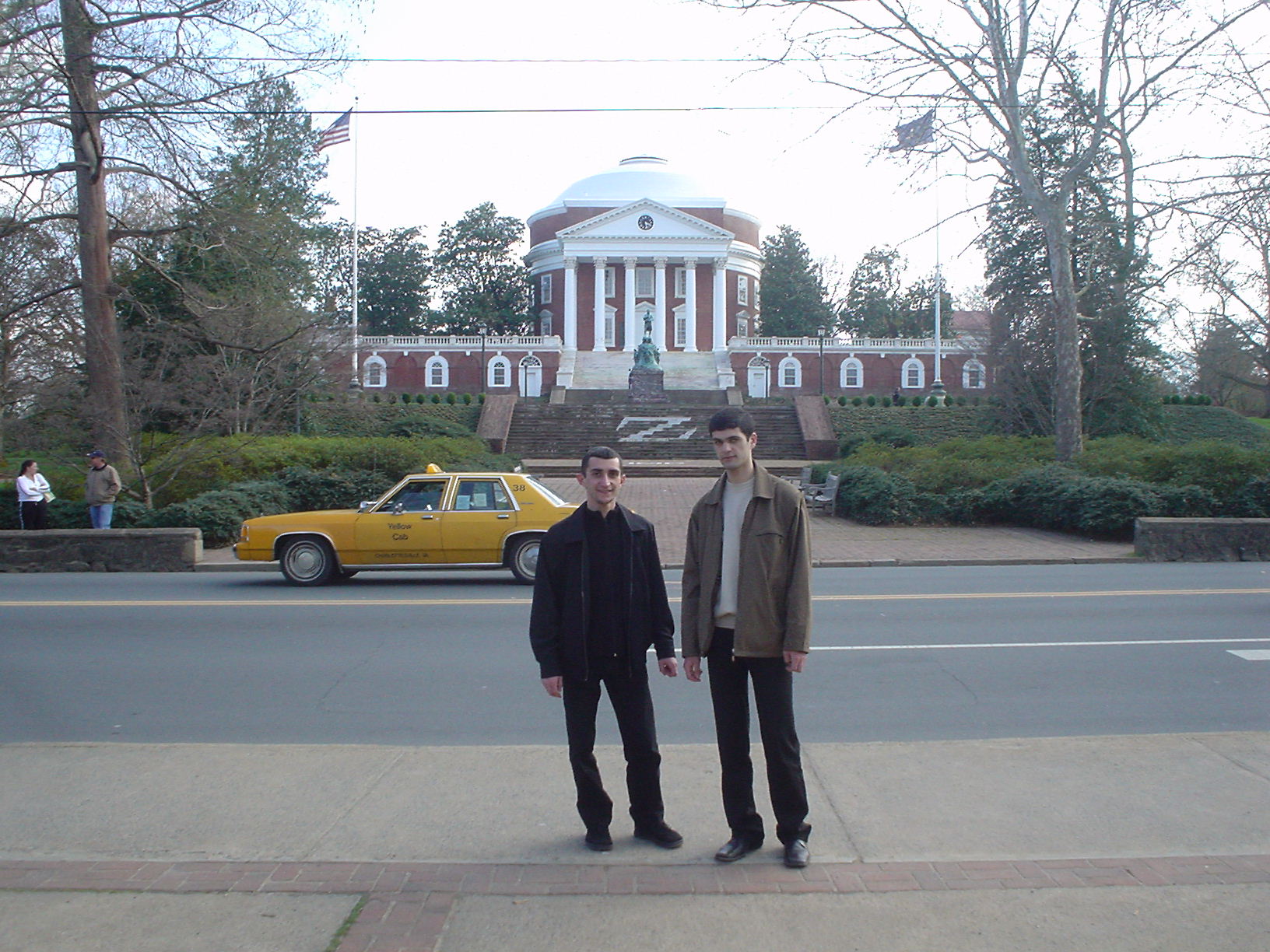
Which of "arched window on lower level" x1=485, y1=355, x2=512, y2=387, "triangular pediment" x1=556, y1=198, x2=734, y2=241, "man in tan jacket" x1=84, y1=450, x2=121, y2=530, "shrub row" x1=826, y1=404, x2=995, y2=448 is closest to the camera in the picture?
"man in tan jacket" x1=84, y1=450, x2=121, y2=530

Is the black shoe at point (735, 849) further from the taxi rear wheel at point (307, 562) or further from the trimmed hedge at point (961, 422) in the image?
the trimmed hedge at point (961, 422)

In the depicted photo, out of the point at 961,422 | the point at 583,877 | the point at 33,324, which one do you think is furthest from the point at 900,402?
the point at 583,877

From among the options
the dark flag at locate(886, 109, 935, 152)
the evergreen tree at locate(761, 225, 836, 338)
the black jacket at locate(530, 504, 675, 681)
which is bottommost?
the black jacket at locate(530, 504, 675, 681)

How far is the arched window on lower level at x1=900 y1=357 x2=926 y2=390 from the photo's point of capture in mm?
71250

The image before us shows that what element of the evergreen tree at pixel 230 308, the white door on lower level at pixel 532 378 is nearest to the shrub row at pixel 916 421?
the evergreen tree at pixel 230 308

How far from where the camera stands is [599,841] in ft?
15.2

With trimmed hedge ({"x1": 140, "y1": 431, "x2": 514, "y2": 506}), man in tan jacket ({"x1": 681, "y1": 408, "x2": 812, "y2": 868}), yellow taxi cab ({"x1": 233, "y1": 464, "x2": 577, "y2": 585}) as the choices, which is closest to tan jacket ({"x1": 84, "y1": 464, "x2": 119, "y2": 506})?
trimmed hedge ({"x1": 140, "y1": 431, "x2": 514, "y2": 506})

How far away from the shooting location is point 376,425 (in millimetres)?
40250

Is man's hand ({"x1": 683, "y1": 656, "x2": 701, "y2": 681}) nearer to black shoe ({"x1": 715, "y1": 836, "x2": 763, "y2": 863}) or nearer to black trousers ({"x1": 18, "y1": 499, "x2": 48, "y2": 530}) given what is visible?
black shoe ({"x1": 715, "y1": 836, "x2": 763, "y2": 863})

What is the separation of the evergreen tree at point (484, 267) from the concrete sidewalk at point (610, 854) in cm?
8373

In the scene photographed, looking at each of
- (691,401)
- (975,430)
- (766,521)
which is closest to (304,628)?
(766,521)

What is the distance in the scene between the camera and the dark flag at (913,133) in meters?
23.8

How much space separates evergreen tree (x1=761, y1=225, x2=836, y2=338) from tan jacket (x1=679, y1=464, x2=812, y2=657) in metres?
81.8

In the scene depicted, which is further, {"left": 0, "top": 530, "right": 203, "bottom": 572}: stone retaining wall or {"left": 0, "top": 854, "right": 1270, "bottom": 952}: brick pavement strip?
{"left": 0, "top": 530, "right": 203, "bottom": 572}: stone retaining wall
